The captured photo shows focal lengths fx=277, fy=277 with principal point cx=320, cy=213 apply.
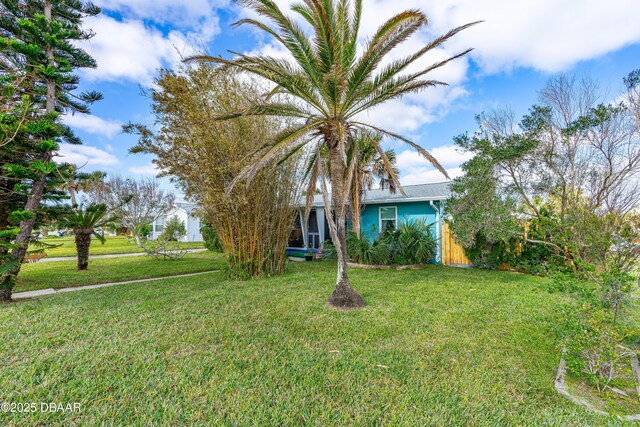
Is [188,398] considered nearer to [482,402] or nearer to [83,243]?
[482,402]

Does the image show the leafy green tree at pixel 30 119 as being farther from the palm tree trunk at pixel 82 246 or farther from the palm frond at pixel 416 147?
the palm frond at pixel 416 147

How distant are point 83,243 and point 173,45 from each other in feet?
25.7

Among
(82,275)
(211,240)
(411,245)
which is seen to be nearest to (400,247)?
(411,245)

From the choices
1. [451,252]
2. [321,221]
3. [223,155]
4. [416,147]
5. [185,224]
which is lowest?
[451,252]

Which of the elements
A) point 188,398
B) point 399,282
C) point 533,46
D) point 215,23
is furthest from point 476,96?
point 188,398

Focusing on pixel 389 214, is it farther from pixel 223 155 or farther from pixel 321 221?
pixel 223 155

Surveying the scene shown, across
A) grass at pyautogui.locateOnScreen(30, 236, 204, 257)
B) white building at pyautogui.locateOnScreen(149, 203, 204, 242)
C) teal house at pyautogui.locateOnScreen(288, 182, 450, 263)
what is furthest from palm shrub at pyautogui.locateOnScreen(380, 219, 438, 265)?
white building at pyautogui.locateOnScreen(149, 203, 204, 242)

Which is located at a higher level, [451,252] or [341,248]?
[341,248]

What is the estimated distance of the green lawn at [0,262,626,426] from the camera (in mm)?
2279

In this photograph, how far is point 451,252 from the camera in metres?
10.8

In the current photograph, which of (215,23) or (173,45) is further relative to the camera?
(215,23)

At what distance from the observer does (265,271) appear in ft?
26.7

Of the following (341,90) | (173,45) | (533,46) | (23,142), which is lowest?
(23,142)

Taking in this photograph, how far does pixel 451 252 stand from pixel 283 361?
947cm
